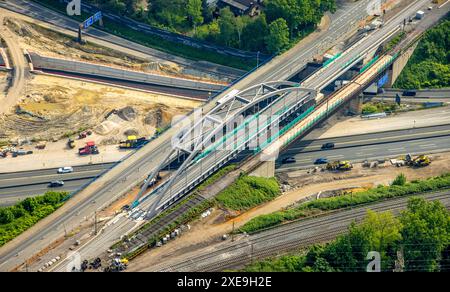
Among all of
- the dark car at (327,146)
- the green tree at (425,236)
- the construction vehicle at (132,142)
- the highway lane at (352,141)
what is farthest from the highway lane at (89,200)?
the green tree at (425,236)

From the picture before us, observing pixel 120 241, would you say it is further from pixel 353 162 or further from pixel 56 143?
pixel 353 162

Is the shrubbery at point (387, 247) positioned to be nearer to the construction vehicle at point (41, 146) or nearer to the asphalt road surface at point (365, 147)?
the asphalt road surface at point (365, 147)

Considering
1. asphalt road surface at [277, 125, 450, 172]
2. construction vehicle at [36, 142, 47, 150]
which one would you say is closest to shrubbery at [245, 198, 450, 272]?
asphalt road surface at [277, 125, 450, 172]

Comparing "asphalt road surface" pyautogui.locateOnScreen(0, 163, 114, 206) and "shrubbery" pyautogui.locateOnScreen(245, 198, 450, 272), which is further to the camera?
"asphalt road surface" pyautogui.locateOnScreen(0, 163, 114, 206)

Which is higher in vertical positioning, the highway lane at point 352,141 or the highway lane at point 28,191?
the highway lane at point 352,141

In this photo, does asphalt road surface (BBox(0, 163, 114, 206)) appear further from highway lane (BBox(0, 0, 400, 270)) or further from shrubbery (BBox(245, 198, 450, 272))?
shrubbery (BBox(245, 198, 450, 272))

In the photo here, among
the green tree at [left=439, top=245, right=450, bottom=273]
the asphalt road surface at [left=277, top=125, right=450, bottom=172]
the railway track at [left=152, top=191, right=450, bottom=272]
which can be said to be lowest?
the green tree at [left=439, top=245, right=450, bottom=273]
